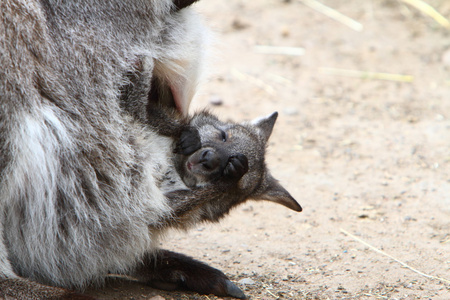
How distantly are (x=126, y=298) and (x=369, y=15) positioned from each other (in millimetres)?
6216

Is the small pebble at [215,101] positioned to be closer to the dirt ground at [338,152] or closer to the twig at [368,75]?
the dirt ground at [338,152]

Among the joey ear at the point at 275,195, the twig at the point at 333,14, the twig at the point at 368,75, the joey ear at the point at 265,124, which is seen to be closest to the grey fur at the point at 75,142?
the joey ear at the point at 275,195

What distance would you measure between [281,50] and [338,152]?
228 centimetres

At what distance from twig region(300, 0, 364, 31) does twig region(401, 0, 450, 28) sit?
0.89 metres

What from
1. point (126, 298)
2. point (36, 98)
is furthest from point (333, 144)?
point (36, 98)

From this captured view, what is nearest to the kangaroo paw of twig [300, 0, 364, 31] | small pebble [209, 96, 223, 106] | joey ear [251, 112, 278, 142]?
joey ear [251, 112, 278, 142]

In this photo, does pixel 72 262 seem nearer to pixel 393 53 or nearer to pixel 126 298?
pixel 126 298

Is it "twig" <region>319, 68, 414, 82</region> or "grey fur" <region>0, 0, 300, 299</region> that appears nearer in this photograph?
"grey fur" <region>0, 0, 300, 299</region>

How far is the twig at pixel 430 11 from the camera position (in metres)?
7.88

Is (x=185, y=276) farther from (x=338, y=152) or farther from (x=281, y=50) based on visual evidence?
(x=281, y=50)

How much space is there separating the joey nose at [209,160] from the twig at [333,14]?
199 inches

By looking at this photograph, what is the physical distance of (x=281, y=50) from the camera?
24.6ft

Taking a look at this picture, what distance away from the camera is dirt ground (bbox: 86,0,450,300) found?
147 inches

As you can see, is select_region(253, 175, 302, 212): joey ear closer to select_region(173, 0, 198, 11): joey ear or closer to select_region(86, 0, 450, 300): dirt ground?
select_region(86, 0, 450, 300): dirt ground
